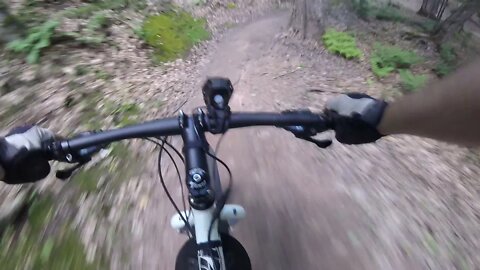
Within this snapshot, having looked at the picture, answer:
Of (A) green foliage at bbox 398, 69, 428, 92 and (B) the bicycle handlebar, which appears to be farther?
(A) green foliage at bbox 398, 69, 428, 92

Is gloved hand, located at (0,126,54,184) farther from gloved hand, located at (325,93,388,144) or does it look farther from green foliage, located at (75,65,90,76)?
green foliage, located at (75,65,90,76)

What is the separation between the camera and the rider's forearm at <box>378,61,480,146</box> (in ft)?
4.71

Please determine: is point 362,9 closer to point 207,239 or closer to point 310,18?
point 310,18

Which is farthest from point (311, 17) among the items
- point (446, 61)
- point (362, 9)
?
point (446, 61)

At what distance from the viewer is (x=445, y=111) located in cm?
157

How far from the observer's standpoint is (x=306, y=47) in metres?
8.10

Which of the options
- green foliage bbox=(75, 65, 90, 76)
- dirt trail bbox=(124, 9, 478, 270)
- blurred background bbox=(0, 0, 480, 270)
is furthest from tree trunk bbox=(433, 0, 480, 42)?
green foliage bbox=(75, 65, 90, 76)

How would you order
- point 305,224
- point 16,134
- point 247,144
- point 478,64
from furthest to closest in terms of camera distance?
point 247,144
point 305,224
point 16,134
point 478,64

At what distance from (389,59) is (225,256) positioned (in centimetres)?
740

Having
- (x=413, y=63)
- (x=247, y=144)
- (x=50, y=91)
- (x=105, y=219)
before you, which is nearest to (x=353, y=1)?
(x=413, y=63)

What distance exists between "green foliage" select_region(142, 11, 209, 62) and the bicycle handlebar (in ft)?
18.1

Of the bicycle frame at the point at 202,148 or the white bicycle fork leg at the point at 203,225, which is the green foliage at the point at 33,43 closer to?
the bicycle frame at the point at 202,148

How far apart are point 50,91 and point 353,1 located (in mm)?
9524

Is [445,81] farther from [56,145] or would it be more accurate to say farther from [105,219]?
[105,219]
